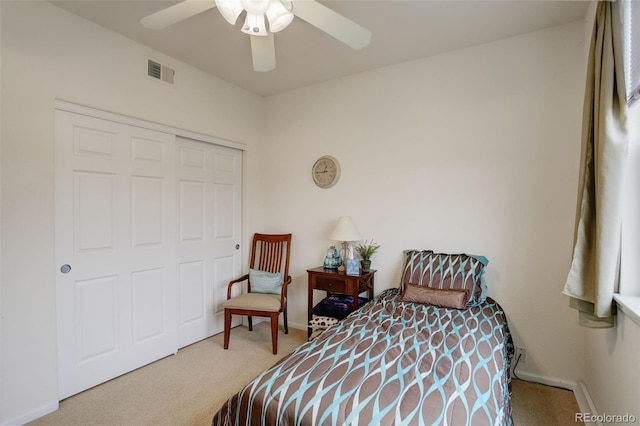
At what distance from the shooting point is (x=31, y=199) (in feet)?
6.50

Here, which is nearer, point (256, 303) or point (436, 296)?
point (436, 296)

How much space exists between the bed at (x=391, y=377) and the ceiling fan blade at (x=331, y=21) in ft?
5.35

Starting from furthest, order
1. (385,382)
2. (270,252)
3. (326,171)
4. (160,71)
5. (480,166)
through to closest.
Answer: (270,252), (326,171), (160,71), (480,166), (385,382)

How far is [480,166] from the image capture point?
99.7 inches

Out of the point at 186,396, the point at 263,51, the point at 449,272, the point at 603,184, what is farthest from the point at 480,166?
the point at 186,396

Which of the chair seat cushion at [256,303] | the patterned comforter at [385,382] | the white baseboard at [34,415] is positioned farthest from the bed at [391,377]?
the white baseboard at [34,415]

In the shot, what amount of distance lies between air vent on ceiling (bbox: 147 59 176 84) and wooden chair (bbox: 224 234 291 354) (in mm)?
1819

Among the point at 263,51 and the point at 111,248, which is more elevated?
the point at 263,51

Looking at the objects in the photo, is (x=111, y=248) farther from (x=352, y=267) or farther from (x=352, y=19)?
(x=352, y=19)

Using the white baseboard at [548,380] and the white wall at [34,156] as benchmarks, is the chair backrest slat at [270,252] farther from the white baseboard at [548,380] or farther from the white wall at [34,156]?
the white baseboard at [548,380]

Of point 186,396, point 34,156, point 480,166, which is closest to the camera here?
point 34,156

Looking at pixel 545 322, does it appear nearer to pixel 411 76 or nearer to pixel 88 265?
pixel 411 76

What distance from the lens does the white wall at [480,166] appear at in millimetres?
2266

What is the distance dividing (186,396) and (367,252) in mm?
1852
